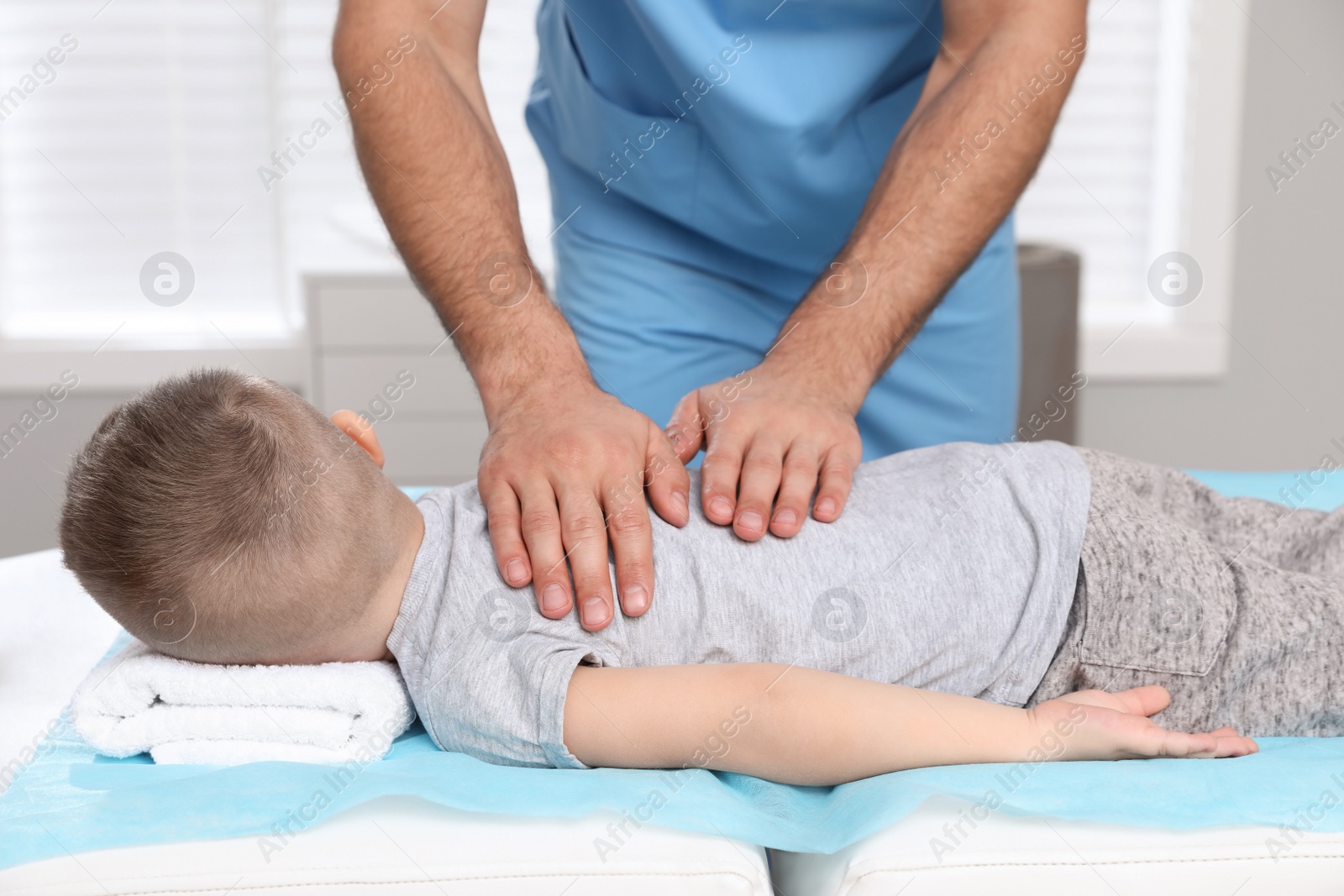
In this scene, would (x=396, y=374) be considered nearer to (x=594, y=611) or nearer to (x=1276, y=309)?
(x=594, y=611)

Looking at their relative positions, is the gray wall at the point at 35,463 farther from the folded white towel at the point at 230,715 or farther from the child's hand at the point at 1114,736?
the child's hand at the point at 1114,736

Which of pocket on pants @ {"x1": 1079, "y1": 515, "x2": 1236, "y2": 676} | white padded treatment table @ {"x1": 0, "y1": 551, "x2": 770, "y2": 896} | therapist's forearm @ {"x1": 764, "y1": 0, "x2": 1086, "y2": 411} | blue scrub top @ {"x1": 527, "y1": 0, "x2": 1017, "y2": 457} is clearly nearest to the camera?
white padded treatment table @ {"x1": 0, "y1": 551, "x2": 770, "y2": 896}

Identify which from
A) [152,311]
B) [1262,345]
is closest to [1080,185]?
[1262,345]

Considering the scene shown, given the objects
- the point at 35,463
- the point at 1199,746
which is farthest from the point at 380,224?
the point at 1199,746

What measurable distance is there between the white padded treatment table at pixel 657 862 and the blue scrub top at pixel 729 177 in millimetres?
709

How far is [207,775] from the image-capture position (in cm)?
77

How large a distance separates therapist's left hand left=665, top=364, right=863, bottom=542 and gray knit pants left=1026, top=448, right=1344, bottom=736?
9.2 inches

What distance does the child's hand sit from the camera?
0.82 m

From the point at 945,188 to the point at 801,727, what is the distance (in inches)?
24.2

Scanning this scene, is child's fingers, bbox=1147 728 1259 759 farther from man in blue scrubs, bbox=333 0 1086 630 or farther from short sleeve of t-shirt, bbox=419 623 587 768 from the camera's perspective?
short sleeve of t-shirt, bbox=419 623 587 768

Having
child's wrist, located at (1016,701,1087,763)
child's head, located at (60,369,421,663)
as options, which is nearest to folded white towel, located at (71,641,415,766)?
child's head, located at (60,369,421,663)

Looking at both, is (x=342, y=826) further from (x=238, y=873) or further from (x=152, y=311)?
(x=152, y=311)

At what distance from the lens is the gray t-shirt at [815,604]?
0.86 m

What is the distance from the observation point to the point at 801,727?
0.79 meters
